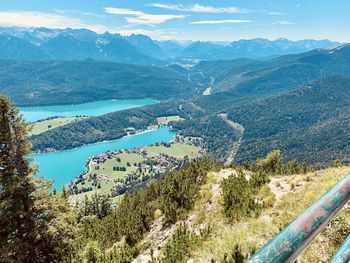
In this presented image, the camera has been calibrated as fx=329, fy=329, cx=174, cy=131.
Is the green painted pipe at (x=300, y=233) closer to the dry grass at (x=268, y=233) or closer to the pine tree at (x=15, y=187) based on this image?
the dry grass at (x=268, y=233)

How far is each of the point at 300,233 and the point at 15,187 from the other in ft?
52.4

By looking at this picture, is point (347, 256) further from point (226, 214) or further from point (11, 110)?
point (11, 110)

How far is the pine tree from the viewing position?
50.4 ft

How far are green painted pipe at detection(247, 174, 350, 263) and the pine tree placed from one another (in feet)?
51.7

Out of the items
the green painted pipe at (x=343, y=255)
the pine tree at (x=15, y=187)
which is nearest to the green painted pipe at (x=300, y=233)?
the green painted pipe at (x=343, y=255)

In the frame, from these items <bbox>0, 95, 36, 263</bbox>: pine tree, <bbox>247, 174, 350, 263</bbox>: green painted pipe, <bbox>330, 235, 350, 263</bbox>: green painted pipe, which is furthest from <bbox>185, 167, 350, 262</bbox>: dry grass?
<bbox>0, 95, 36, 263</bbox>: pine tree

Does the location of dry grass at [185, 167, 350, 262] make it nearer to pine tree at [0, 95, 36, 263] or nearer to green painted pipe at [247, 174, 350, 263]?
green painted pipe at [247, 174, 350, 263]

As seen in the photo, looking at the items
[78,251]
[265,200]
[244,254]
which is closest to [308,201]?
[244,254]

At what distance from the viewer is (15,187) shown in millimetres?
15336

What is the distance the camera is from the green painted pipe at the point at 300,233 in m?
1.59

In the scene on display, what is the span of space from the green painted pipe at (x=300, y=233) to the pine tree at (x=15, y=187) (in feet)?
51.7

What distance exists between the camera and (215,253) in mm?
9141

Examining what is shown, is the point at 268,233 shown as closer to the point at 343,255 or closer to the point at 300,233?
the point at 343,255

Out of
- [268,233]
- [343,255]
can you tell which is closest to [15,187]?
[268,233]
